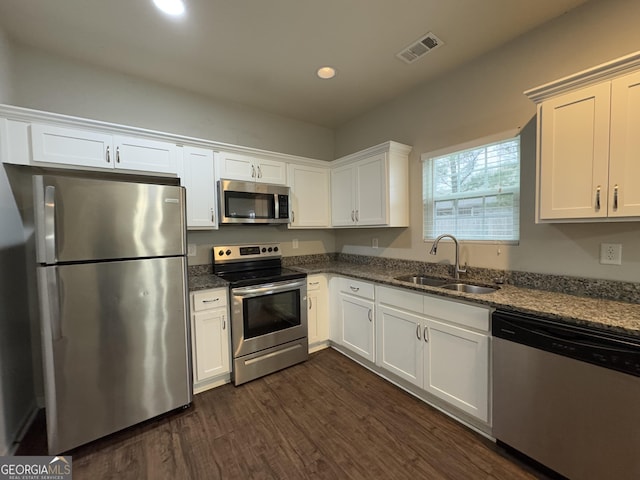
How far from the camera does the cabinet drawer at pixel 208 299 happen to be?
2240 mm

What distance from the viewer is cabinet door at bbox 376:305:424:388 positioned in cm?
A: 213

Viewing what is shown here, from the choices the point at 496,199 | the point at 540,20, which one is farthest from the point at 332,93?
the point at 496,199

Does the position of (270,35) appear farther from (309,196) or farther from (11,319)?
(11,319)

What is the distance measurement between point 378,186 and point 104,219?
2.30m

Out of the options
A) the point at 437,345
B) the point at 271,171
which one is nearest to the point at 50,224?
the point at 271,171

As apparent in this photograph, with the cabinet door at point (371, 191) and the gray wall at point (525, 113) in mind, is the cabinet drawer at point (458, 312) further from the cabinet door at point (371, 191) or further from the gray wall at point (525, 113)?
the cabinet door at point (371, 191)

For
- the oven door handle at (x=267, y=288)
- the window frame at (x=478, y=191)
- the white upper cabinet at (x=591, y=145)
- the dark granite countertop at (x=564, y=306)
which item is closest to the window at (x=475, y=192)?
the window frame at (x=478, y=191)

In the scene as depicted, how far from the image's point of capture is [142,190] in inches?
72.0

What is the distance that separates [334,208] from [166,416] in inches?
102

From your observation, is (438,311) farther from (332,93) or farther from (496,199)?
(332,93)

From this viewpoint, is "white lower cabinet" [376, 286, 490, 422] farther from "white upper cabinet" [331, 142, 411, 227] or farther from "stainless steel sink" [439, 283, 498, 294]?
"white upper cabinet" [331, 142, 411, 227]

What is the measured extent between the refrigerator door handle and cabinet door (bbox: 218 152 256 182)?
1.28m

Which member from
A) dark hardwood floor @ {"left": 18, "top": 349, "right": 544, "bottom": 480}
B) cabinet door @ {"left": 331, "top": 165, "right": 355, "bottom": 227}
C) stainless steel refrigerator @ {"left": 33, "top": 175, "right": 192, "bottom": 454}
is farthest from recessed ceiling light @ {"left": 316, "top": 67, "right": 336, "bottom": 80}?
dark hardwood floor @ {"left": 18, "top": 349, "right": 544, "bottom": 480}

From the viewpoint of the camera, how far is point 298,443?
69.4 inches
